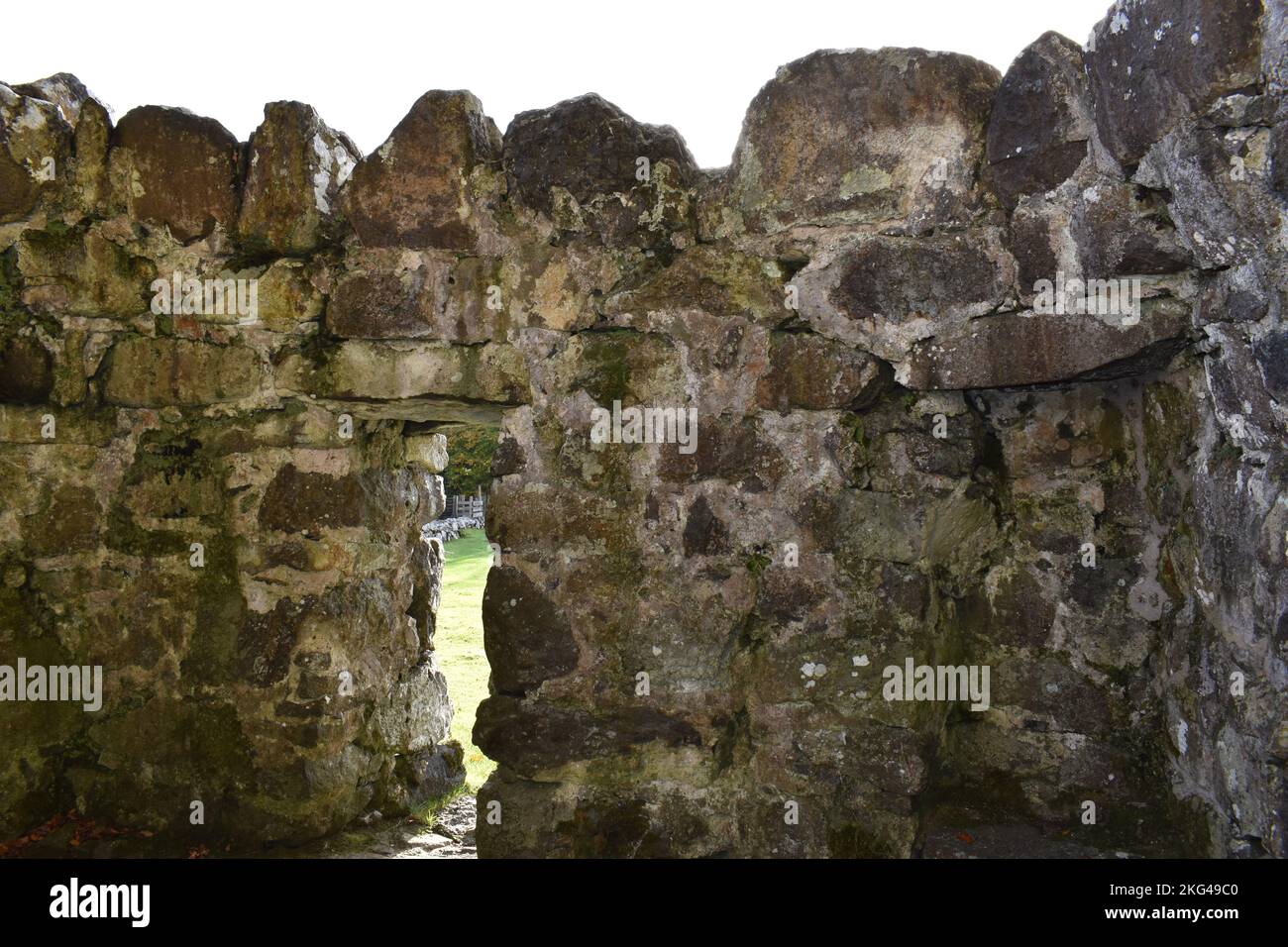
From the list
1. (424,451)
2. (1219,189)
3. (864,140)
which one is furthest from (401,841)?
(1219,189)

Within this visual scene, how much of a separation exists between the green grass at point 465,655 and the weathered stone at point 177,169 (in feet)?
6.36

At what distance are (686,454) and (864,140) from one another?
3.28ft

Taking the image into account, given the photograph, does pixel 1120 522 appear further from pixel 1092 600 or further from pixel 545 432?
pixel 545 432

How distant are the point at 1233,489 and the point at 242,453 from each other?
2818 mm

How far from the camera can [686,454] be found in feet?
9.66

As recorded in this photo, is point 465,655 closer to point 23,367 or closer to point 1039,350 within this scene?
point 23,367

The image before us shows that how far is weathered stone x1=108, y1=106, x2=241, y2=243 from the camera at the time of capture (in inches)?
126

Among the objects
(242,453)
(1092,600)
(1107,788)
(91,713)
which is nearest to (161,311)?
(242,453)

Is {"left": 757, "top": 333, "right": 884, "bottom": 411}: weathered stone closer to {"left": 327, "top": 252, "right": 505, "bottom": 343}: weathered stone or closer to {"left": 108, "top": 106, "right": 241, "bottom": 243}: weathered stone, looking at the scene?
{"left": 327, "top": 252, "right": 505, "bottom": 343}: weathered stone

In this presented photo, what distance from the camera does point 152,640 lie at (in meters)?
3.30

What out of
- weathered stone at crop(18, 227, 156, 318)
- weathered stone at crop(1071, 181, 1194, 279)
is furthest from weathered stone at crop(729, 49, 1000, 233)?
weathered stone at crop(18, 227, 156, 318)

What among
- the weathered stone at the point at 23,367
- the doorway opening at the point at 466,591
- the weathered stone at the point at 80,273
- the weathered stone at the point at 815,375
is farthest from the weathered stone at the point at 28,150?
the weathered stone at the point at 815,375

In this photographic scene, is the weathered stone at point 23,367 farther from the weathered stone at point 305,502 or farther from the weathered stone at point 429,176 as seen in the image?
the weathered stone at point 429,176

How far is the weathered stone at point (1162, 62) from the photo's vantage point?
219 cm
